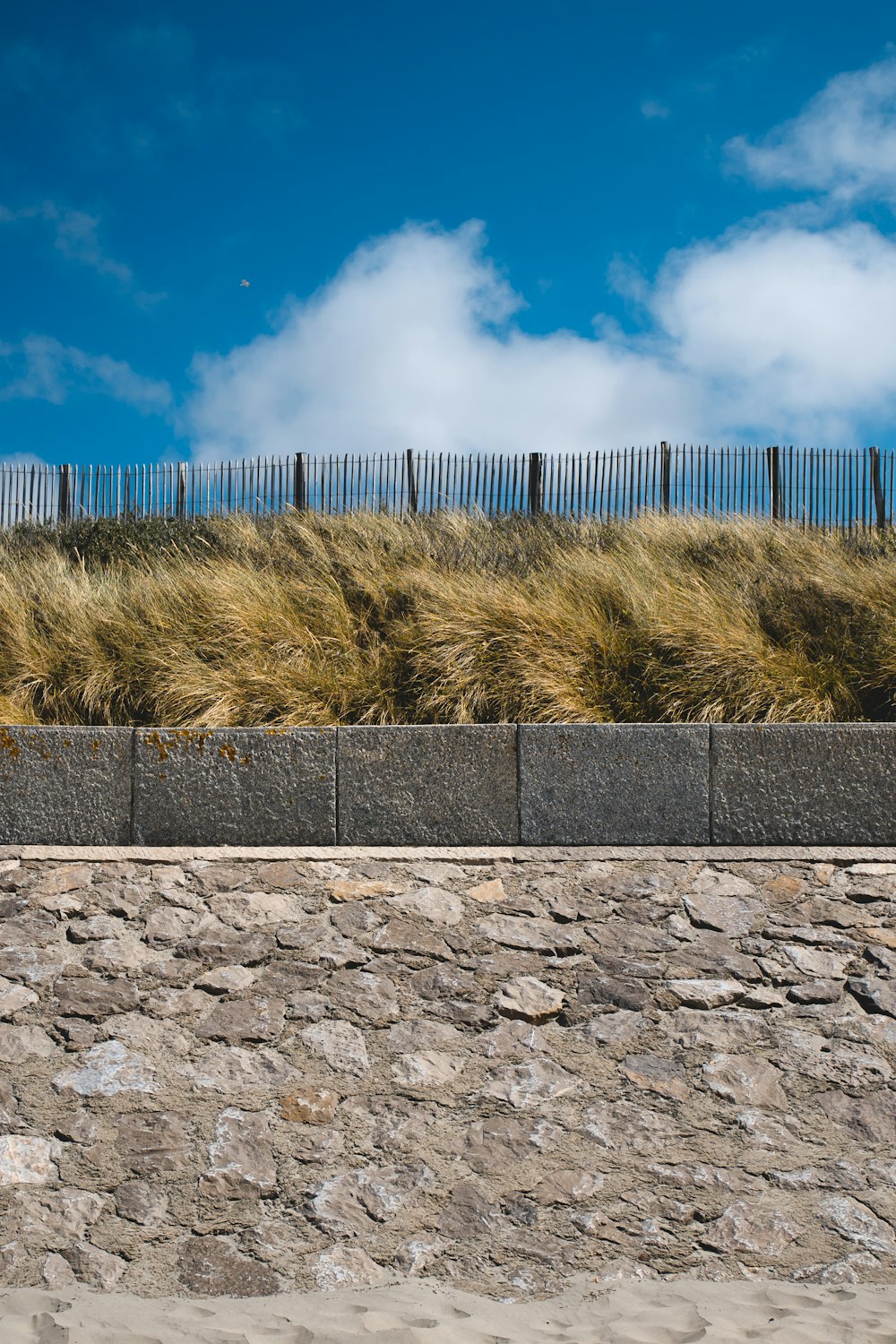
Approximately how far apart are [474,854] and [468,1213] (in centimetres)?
218

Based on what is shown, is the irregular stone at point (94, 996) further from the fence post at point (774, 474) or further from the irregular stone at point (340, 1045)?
the fence post at point (774, 474)

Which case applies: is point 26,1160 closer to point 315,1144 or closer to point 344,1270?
point 315,1144

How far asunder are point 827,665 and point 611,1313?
160 inches

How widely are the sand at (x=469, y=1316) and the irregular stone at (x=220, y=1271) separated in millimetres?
42

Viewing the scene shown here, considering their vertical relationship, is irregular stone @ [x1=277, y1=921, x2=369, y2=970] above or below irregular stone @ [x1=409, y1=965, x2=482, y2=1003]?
above

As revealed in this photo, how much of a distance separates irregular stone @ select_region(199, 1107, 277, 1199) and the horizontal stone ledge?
1.76 m

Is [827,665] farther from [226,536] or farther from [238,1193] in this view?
[226,536]

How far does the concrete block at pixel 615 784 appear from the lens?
501 centimetres

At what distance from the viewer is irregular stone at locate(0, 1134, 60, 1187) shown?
2.98 meters

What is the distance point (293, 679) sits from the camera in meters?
5.73

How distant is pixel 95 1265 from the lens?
2662 millimetres

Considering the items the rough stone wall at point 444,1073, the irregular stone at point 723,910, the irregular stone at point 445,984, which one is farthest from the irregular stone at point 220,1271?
the irregular stone at point 723,910

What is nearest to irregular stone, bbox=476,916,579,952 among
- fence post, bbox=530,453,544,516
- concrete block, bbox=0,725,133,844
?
concrete block, bbox=0,725,133,844

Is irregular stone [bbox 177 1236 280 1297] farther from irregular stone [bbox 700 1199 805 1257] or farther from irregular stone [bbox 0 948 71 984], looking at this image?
irregular stone [bbox 0 948 71 984]
